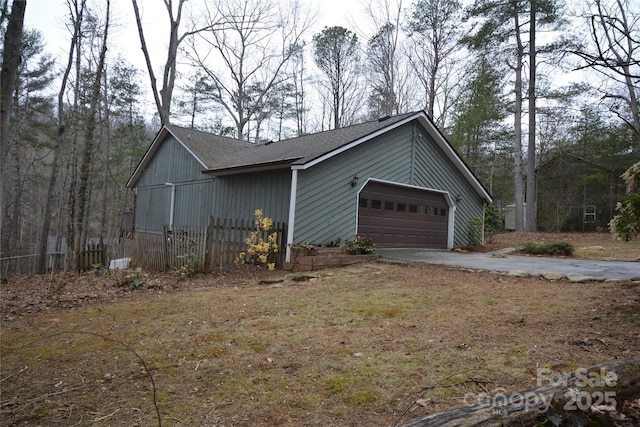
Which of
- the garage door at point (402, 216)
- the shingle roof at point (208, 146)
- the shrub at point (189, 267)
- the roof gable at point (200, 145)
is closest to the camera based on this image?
the shrub at point (189, 267)

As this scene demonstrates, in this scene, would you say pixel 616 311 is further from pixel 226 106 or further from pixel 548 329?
pixel 226 106

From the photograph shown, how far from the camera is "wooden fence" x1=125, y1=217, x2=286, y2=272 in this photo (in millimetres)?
8055

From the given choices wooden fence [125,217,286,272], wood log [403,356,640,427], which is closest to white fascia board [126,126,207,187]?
wooden fence [125,217,286,272]

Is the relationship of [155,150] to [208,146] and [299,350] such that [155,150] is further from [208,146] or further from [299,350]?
[299,350]

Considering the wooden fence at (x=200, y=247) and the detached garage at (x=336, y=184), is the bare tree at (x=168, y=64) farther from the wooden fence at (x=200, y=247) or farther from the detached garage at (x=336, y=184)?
the wooden fence at (x=200, y=247)

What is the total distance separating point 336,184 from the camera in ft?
31.8

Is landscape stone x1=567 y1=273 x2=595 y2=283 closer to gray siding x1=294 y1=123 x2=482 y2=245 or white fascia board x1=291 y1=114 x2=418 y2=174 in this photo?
gray siding x1=294 y1=123 x2=482 y2=245

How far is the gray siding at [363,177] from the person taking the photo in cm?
914

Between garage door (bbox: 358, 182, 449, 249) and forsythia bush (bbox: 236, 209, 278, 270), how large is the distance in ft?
9.43

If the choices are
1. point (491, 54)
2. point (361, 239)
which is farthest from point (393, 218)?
point (491, 54)

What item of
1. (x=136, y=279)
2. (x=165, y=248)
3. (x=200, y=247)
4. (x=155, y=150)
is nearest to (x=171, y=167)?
(x=155, y=150)

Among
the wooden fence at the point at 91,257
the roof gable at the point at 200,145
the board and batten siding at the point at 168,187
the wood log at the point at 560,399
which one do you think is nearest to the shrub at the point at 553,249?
the wood log at the point at 560,399

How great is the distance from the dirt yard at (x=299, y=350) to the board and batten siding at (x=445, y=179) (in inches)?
261

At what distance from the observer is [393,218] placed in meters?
11.4
